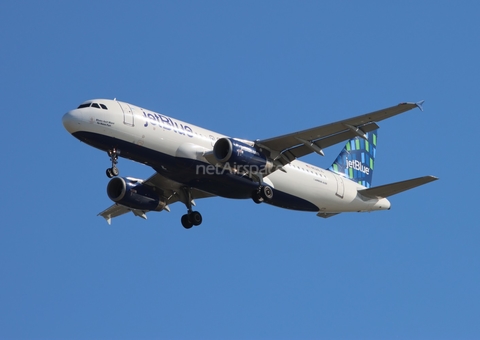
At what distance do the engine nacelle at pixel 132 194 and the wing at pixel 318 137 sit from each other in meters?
7.60

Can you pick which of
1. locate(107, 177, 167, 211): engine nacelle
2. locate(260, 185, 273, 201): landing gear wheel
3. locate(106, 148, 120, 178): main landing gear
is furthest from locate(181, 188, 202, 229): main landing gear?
locate(106, 148, 120, 178): main landing gear

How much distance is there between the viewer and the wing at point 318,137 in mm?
41312

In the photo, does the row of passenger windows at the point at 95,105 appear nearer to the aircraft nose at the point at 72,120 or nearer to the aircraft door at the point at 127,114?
the aircraft nose at the point at 72,120

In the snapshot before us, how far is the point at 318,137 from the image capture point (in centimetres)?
4369

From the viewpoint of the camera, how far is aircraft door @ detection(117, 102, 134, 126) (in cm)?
4166

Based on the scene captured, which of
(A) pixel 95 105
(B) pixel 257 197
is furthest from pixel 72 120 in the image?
(B) pixel 257 197

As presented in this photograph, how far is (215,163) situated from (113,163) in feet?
16.2

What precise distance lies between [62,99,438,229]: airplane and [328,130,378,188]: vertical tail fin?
1052 millimetres

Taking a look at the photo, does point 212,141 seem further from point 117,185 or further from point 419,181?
point 419,181

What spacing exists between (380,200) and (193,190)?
10.6 meters

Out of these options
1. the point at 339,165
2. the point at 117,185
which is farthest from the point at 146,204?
the point at 339,165

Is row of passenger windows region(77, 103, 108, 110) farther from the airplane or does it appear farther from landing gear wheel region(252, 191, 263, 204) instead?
landing gear wheel region(252, 191, 263, 204)

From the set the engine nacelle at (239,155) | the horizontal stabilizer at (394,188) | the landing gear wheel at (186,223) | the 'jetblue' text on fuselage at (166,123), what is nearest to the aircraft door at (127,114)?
the 'jetblue' text on fuselage at (166,123)

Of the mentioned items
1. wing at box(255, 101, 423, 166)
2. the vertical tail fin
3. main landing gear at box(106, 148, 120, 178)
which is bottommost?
main landing gear at box(106, 148, 120, 178)
